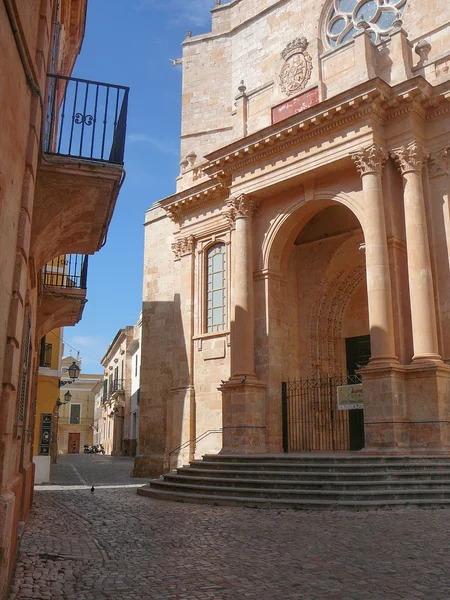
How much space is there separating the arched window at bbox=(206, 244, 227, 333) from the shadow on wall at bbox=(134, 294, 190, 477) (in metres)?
0.89

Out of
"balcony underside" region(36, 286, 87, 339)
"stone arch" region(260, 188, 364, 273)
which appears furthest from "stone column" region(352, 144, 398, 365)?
"balcony underside" region(36, 286, 87, 339)

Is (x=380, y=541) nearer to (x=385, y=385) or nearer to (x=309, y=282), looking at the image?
(x=385, y=385)

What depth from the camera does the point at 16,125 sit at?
16.6 ft

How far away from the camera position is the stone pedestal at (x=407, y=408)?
1257 centimetres

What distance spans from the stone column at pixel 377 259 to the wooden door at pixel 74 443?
59.6 metres

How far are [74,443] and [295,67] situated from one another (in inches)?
2297

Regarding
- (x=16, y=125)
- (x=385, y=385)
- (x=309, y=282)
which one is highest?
(x=309, y=282)

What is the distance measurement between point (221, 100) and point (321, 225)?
746 centimetres

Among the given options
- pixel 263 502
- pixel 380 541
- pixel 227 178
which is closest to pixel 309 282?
pixel 227 178

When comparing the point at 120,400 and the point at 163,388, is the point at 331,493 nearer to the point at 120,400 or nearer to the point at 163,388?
the point at 163,388

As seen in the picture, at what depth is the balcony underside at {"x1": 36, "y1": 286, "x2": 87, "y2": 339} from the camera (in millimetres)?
13281

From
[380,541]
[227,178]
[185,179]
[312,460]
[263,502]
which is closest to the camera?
[380,541]

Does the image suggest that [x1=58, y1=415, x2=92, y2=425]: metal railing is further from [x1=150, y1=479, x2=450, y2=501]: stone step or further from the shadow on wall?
[x1=150, y1=479, x2=450, y2=501]: stone step

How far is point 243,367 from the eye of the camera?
16.1 meters
